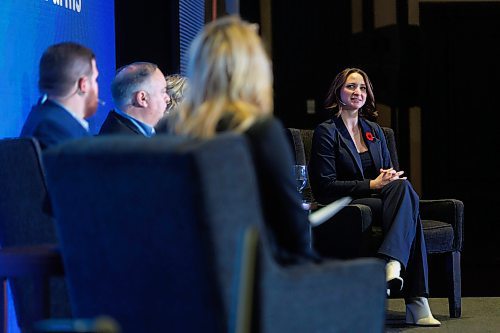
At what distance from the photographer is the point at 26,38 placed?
453cm

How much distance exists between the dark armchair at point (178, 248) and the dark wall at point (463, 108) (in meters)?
6.53

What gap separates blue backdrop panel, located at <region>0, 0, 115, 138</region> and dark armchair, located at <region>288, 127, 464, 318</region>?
1437 mm

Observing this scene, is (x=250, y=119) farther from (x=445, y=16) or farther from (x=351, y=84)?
(x=445, y=16)

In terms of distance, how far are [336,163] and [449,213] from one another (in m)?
0.76

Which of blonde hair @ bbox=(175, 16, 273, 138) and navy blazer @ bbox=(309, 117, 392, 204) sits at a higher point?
blonde hair @ bbox=(175, 16, 273, 138)

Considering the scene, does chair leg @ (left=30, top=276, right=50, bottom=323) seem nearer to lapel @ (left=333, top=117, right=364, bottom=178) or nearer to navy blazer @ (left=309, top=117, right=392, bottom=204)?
navy blazer @ (left=309, top=117, right=392, bottom=204)

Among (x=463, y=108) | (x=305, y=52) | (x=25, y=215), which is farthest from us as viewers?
(x=463, y=108)

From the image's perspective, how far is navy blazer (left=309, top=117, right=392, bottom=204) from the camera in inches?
236

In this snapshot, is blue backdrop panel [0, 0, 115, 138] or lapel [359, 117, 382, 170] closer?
blue backdrop panel [0, 0, 115, 138]

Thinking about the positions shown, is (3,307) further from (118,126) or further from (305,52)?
(305,52)

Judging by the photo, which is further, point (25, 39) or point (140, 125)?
point (140, 125)

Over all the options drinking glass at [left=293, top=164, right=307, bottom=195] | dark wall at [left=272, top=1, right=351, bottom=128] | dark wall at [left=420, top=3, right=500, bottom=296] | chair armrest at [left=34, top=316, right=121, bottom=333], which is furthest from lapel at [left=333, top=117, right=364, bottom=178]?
chair armrest at [left=34, top=316, right=121, bottom=333]

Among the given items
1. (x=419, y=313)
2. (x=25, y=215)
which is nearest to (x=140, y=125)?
(x=25, y=215)

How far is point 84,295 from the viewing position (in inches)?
102
